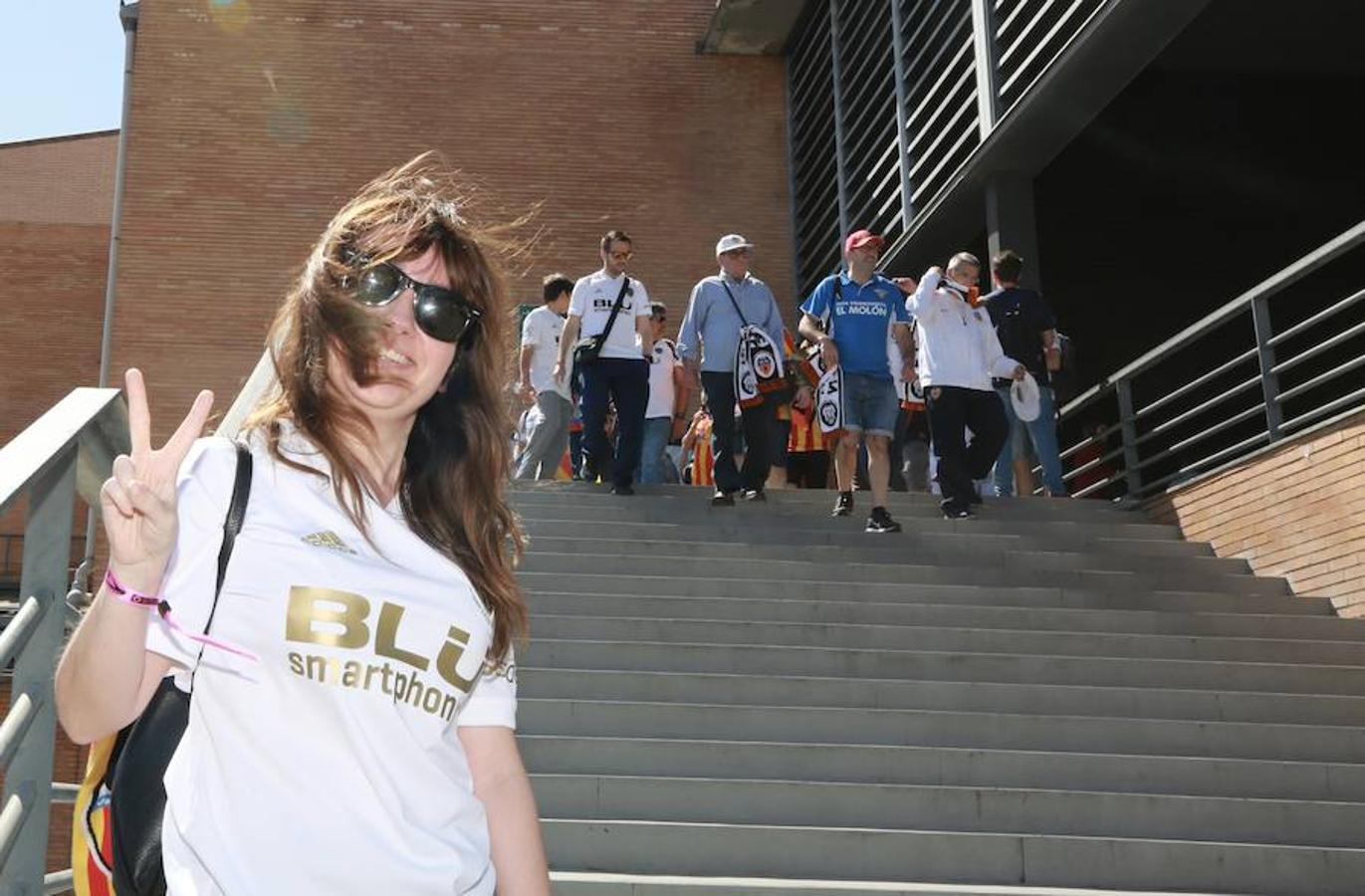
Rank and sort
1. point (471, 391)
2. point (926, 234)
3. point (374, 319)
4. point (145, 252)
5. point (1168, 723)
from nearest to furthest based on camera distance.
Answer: point (374, 319) → point (471, 391) → point (1168, 723) → point (926, 234) → point (145, 252)

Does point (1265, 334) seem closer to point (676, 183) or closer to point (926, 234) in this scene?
point (926, 234)

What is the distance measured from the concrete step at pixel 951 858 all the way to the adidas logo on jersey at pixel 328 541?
3.06m

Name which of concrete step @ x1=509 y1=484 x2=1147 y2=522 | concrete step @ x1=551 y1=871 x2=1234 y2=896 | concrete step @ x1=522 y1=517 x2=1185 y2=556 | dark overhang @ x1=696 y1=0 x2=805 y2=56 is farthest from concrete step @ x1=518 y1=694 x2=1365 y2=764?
dark overhang @ x1=696 y1=0 x2=805 y2=56

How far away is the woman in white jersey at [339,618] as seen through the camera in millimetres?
1584

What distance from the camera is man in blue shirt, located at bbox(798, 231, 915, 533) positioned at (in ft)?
27.6

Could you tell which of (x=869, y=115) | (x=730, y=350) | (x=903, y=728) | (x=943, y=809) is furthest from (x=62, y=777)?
(x=943, y=809)

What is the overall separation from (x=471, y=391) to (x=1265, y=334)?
718 cm

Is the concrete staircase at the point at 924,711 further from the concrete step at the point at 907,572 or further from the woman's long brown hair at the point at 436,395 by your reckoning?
the woman's long brown hair at the point at 436,395

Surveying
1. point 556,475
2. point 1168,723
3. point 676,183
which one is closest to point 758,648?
point 1168,723

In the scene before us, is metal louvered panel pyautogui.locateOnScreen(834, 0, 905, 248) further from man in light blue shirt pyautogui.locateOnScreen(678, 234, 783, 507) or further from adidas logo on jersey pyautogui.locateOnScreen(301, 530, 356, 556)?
adidas logo on jersey pyautogui.locateOnScreen(301, 530, 356, 556)

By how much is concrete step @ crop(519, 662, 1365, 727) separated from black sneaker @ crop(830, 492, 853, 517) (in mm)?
2580

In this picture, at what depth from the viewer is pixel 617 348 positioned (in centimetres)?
862

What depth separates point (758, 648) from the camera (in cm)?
607

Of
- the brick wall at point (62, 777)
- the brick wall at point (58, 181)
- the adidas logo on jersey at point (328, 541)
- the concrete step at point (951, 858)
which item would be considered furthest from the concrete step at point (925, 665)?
the brick wall at point (58, 181)
